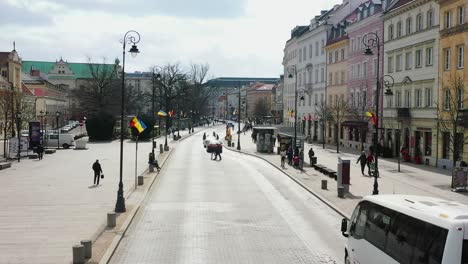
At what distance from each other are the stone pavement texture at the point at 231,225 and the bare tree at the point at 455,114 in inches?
347

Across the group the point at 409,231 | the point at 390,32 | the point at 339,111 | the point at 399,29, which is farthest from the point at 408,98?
the point at 409,231

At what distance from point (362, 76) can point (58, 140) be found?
106ft

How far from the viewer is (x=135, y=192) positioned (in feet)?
96.6

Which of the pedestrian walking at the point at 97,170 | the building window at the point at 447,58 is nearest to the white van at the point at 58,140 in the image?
the pedestrian walking at the point at 97,170

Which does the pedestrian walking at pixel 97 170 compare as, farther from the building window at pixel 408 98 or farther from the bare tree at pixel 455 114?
the building window at pixel 408 98

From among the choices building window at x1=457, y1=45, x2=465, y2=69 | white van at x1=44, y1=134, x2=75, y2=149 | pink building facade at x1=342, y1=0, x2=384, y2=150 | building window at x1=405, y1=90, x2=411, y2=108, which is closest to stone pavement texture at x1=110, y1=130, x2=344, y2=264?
building window at x1=457, y1=45, x2=465, y2=69

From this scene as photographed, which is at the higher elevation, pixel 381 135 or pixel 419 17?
pixel 419 17

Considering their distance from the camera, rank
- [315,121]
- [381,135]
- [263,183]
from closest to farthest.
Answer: [263,183], [381,135], [315,121]

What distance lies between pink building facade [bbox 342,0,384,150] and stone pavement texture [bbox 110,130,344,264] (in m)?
25.8

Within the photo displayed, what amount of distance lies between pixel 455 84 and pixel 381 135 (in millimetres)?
18583

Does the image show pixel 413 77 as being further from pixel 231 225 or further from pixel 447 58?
pixel 231 225

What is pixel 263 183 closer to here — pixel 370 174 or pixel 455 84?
pixel 370 174

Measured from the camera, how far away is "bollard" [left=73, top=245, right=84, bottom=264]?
14.5 metres

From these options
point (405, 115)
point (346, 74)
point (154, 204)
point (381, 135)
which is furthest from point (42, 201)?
point (346, 74)
